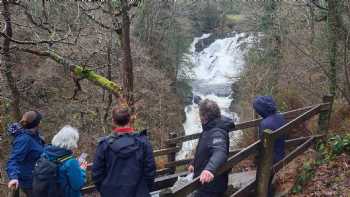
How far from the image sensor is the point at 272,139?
4711mm

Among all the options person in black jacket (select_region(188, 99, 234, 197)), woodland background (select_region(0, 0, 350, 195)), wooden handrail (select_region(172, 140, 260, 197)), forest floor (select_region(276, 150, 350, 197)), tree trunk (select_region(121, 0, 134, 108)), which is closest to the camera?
wooden handrail (select_region(172, 140, 260, 197))

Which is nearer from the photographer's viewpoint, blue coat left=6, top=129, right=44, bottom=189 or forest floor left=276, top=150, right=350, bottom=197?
blue coat left=6, top=129, right=44, bottom=189

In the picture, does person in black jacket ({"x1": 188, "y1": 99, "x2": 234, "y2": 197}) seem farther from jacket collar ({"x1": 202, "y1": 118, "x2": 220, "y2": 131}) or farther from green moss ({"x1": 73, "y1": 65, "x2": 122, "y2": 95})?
green moss ({"x1": 73, "y1": 65, "x2": 122, "y2": 95})

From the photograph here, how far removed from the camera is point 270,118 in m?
5.07

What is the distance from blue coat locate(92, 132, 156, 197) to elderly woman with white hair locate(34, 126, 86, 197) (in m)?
0.44

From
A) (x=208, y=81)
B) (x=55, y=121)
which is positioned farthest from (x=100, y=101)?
(x=208, y=81)

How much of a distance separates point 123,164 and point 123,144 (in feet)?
0.66

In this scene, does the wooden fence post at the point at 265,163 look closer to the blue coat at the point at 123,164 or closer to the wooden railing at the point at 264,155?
the wooden railing at the point at 264,155

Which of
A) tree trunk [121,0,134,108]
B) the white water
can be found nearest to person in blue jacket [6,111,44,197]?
tree trunk [121,0,134,108]

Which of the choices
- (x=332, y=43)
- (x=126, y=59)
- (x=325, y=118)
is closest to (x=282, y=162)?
(x=325, y=118)

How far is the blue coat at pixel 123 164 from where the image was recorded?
3877 millimetres

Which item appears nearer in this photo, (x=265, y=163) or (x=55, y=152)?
(x=55, y=152)

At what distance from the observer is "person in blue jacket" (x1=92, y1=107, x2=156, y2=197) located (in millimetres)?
3875

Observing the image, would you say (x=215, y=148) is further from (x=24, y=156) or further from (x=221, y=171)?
(x=24, y=156)
